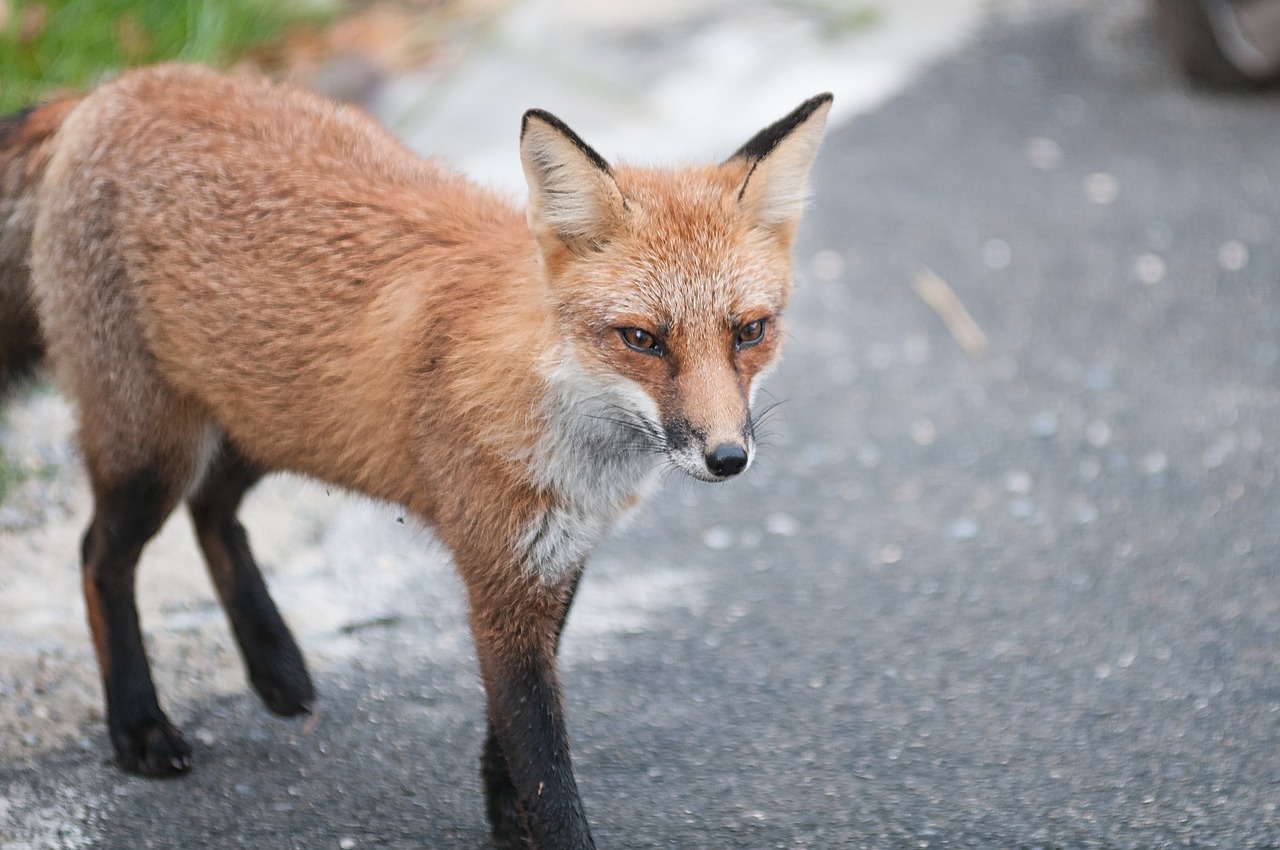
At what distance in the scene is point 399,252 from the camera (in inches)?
134

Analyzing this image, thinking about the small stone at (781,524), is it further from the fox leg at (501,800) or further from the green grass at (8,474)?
the green grass at (8,474)

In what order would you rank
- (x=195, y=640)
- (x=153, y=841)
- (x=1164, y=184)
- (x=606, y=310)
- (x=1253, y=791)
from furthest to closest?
(x=1164, y=184) < (x=195, y=640) < (x=1253, y=791) < (x=153, y=841) < (x=606, y=310)

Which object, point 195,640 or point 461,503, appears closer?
point 461,503

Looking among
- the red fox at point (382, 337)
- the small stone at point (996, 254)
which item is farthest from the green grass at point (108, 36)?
the small stone at point (996, 254)

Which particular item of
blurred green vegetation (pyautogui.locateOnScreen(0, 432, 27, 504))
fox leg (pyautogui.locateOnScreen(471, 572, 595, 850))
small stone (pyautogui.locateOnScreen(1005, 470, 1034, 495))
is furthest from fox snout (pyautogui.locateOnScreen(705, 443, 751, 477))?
Answer: blurred green vegetation (pyautogui.locateOnScreen(0, 432, 27, 504))

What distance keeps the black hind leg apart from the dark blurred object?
20.8ft

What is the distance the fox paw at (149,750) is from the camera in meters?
3.61

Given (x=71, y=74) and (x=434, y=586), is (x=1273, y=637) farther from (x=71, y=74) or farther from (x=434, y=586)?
(x=71, y=74)

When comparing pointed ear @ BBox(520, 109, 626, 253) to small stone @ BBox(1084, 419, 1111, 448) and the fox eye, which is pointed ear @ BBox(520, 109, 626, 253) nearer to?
the fox eye

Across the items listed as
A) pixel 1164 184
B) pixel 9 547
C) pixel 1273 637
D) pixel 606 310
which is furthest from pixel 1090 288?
pixel 9 547

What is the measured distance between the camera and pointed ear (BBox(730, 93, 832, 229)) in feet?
10.3

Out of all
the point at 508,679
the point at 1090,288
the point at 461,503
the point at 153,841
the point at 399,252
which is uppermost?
the point at 399,252

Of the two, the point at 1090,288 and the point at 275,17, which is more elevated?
the point at 275,17

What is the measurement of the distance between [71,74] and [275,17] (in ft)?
4.91
